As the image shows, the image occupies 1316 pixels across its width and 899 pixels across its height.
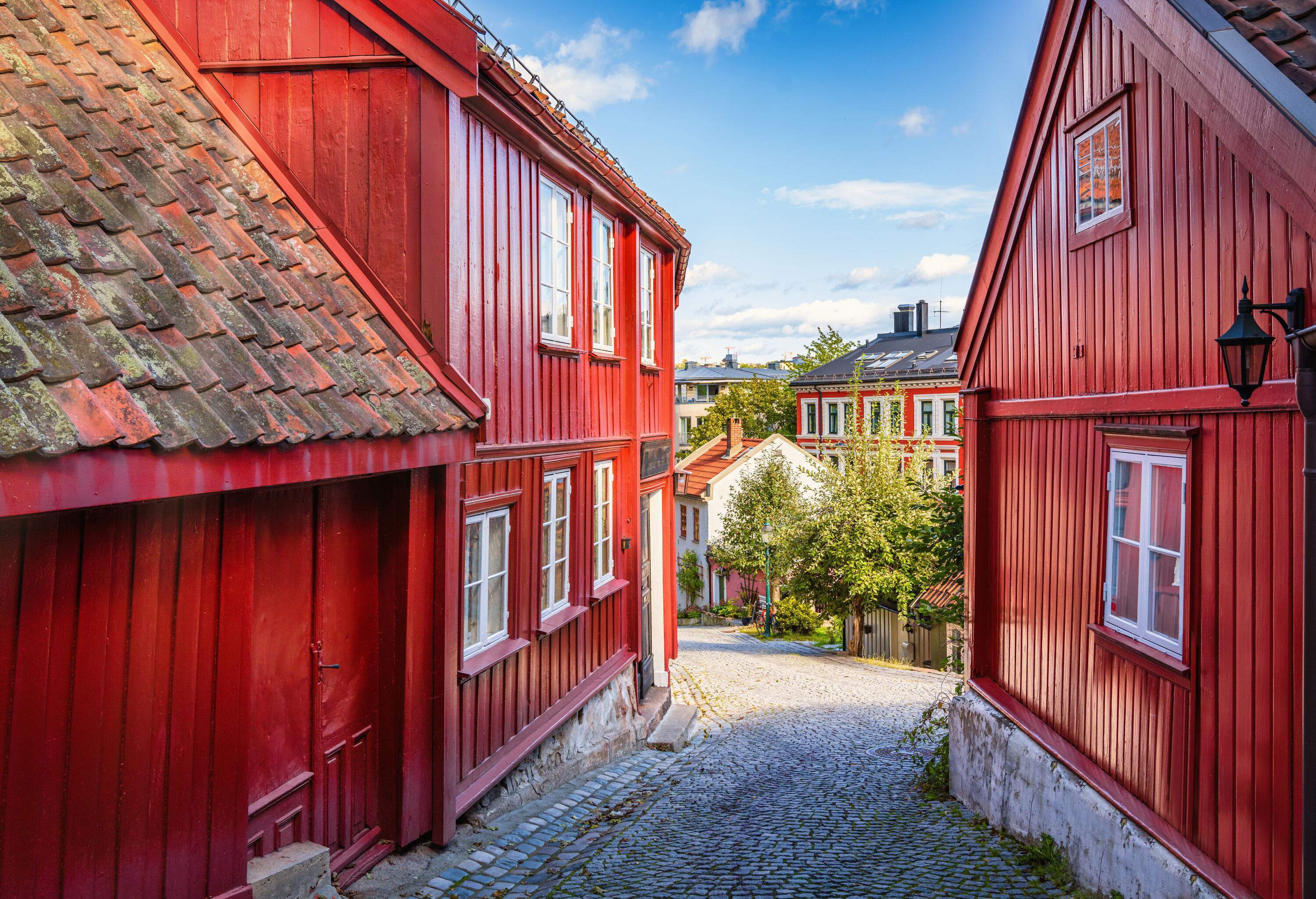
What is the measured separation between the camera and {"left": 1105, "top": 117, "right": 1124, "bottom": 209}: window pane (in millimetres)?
6125

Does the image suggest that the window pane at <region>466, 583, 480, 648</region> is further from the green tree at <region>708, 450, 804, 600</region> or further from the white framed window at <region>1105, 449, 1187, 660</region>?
the green tree at <region>708, 450, 804, 600</region>

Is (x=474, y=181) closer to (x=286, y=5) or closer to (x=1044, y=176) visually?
(x=286, y=5)

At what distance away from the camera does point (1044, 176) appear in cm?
754

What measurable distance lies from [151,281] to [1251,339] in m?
4.79

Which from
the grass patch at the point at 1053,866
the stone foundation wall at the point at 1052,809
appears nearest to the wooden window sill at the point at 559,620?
the stone foundation wall at the point at 1052,809

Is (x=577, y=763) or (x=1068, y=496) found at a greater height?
(x=1068, y=496)

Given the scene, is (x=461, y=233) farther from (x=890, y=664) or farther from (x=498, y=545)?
(x=890, y=664)

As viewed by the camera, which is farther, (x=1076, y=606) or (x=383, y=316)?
(x=1076, y=606)

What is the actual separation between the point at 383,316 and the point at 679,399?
237 ft

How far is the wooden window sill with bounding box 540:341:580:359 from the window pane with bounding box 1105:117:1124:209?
4.38 meters

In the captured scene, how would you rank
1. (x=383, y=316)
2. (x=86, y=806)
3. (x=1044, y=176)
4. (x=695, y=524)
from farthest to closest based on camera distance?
1. (x=695, y=524)
2. (x=1044, y=176)
3. (x=383, y=316)
4. (x=86, y=806)

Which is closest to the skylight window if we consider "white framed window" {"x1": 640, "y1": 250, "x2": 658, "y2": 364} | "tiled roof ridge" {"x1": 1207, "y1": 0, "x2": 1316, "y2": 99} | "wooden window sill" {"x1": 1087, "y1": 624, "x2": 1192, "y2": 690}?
"white framed window" {"x1": 640, "y1": 250, "x2": 658, "y2": 364}

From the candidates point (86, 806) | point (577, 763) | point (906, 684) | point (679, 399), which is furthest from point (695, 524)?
point (679, 399)

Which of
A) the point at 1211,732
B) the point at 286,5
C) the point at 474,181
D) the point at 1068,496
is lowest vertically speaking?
the point at 1211,732
